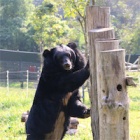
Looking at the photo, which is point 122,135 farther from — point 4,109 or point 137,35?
point 137,35

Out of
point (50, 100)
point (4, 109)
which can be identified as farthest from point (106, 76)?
point (4, 109)

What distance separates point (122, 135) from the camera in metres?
2.88

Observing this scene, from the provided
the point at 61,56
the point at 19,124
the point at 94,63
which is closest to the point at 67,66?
the point at 61,56

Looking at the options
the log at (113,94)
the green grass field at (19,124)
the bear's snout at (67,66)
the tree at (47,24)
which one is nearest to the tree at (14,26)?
the tree at (47,24)

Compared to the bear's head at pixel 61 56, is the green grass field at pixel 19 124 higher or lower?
lower

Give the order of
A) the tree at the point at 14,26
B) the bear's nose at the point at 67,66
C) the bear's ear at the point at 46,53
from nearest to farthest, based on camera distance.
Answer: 1. the bear's nose at the point at 67,66
2. the bear's ear at the point at 46,53
3. the tree at the point at 14,26

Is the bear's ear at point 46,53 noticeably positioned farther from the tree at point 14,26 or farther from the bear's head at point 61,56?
the tree at point 14,26

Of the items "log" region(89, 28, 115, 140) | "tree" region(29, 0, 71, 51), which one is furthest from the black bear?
"tree" region(29, 0, 71, 51)

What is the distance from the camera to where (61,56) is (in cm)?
395

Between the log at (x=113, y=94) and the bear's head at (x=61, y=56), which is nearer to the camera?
the log at (x=113, y=94)

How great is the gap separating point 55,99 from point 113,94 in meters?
1.34

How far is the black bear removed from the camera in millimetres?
3960

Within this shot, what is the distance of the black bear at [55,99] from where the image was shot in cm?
396

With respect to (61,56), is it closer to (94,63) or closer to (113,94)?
(94,63)
